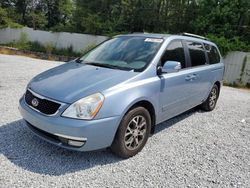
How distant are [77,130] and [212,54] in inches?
160

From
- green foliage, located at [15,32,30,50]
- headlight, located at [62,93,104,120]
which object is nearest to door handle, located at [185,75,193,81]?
headlight, located at [62,93,104,120]

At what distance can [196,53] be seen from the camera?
5.00 meters

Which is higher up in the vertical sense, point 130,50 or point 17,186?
point 130,50

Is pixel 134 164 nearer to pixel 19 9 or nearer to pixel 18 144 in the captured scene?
pixel 18 144

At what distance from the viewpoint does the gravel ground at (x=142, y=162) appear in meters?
2.91

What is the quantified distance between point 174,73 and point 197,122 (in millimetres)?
1508

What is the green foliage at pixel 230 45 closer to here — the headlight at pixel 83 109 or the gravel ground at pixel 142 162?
the gravel ground at pixel 142 162

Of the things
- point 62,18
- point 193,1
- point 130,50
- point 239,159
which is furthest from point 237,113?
point 62,18

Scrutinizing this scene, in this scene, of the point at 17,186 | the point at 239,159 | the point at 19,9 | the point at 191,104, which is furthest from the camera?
the point at 19,9

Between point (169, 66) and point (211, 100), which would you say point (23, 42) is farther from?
point (169, 66)

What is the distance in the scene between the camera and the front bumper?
291cm

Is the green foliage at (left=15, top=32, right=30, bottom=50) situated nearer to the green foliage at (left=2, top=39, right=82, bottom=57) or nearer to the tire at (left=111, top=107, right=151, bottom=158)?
the green foliage at (left=2, top=39, right=82, bottom=57)

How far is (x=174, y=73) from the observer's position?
13.5ft

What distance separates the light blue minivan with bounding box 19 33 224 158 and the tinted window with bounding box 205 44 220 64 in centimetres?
86
